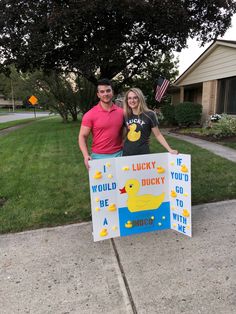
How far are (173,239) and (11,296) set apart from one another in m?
1.74

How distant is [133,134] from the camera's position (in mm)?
3029

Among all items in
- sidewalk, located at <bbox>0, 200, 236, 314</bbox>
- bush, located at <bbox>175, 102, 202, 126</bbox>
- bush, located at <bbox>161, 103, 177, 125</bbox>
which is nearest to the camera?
sidewalk, located at <bbox>0, 200, 236, 314</bbox>

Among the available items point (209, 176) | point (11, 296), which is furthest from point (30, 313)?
point (209, 176)

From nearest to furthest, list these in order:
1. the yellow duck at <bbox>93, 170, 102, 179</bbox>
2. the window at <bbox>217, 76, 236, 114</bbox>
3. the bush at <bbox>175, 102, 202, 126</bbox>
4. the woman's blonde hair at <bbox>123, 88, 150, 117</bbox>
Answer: the yellow duck at <bbox>93, 170, 102, 179</bbox>, the woman's blonde hair at <bbox>123, 88, 150, 117</bbox>, the window at <bbox>217, 76, 236, 114</bbox>, the bush at <bbox>175, 102, 202, 126</bbox>

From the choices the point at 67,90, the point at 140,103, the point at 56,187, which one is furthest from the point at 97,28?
the point at 67,90

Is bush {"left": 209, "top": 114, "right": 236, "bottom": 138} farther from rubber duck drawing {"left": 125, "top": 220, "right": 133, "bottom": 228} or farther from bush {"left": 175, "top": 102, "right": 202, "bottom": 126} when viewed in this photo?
rubber duck drawing {"left": 125, "top": 220, "right": 133, "bottom": 228}

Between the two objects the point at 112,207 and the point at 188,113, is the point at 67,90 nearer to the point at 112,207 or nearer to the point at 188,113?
the point at 188,113

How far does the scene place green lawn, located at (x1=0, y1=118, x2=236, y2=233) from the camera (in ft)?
12.1

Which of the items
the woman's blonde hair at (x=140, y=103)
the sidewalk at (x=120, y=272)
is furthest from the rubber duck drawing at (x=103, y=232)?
the woman's blonde hair at (x=140, y=103)

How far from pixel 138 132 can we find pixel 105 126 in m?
0.40

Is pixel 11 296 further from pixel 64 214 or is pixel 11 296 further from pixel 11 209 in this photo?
pixel 11 209

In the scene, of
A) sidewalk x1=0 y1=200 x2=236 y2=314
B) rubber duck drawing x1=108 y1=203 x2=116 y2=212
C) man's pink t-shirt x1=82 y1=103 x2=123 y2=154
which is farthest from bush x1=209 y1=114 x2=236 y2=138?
rubber duck drawing x1=108 y1=203 x2=116 y2=212

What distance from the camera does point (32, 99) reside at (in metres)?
26.0

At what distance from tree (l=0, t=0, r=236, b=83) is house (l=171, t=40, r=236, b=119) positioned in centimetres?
110
